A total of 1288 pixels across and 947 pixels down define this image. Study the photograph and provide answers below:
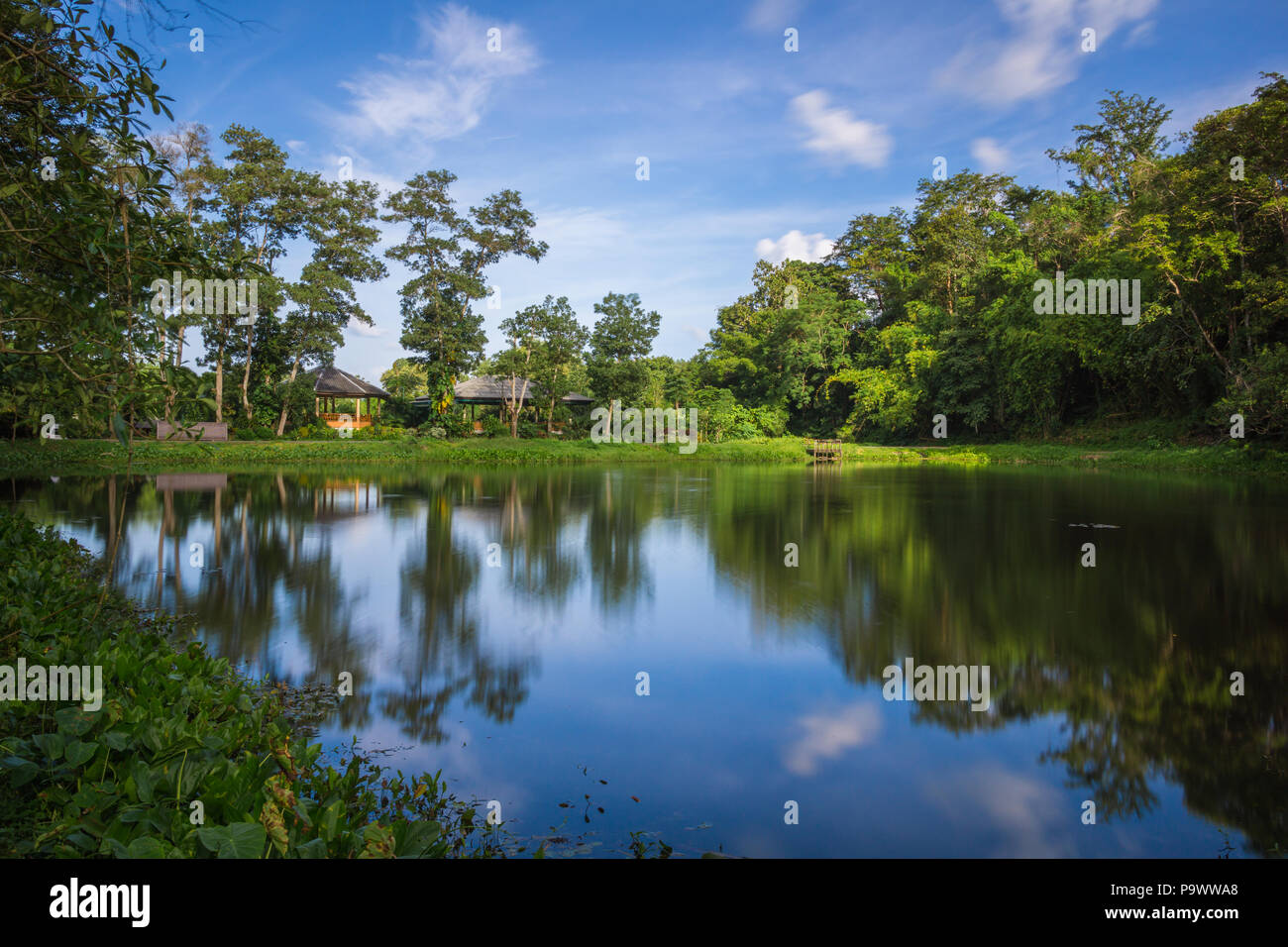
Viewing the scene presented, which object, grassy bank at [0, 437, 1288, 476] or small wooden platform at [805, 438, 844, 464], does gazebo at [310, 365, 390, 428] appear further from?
small wooden platform at [805, 438, 844, 464]

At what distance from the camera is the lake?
3736mm

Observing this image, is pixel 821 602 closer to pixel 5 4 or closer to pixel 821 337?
pixel 5 4

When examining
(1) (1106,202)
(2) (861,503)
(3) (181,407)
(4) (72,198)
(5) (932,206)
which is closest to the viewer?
(3) (181,407)

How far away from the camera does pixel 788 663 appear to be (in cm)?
615

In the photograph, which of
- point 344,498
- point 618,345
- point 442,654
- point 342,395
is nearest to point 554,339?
point 618,345

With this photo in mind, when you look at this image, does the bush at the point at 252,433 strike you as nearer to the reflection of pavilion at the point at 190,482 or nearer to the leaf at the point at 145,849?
the reflection of pavilion at the point at 190,482

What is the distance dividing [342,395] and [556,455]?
52.0 feet

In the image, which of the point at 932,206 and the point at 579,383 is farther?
the point at 932,206

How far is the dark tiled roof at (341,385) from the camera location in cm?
4175

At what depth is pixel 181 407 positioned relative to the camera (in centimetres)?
301

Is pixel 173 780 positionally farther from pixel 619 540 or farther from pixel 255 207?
pixel 255 207

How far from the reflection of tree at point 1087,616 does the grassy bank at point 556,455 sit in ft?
44.1
